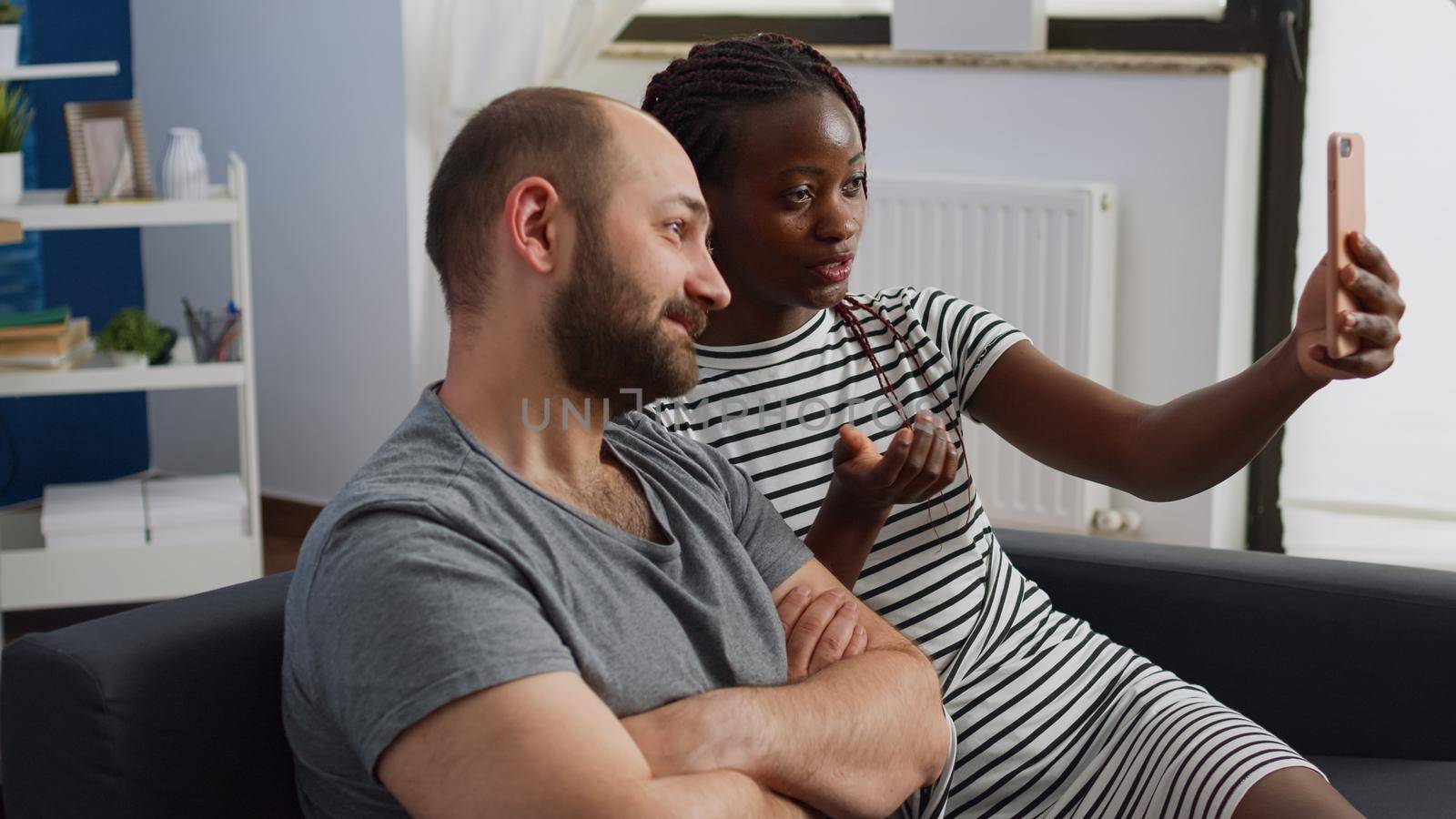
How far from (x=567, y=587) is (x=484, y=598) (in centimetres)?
11

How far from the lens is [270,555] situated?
3602 millimetres

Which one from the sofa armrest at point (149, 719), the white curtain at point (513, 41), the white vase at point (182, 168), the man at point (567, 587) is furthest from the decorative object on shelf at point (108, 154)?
the man at point (567, 587)

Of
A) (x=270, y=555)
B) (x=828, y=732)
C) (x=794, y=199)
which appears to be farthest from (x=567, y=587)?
(x=270, y=555)

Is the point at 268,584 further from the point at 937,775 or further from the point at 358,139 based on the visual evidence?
the point at 358,139

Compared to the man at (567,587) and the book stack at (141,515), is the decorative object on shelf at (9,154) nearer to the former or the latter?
the book stack at (141,515)

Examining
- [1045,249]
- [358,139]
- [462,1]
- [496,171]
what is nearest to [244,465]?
[358,139]

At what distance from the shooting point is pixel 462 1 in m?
3.36

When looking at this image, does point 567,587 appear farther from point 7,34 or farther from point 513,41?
point 513,41

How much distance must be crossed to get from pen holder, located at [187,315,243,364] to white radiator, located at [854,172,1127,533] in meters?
1.23

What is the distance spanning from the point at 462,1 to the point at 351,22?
29 cm

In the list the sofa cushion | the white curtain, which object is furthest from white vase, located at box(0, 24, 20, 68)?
the sofa cushion

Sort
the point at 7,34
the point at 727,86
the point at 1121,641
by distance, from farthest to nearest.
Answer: the point at 7,34
the point at 1121,641
the point at 727,86

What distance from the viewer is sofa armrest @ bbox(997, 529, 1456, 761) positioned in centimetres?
162

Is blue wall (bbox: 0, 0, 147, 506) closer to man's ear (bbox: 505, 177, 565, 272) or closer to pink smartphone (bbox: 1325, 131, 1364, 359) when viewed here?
man's ear (bbox: 505, 177, 565, 272)
